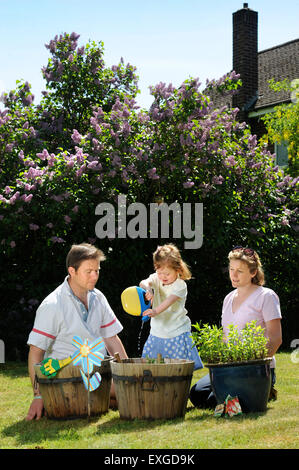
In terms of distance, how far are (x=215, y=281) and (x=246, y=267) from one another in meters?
5.09

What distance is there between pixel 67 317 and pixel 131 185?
14.6ft

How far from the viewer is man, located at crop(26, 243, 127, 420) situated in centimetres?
495

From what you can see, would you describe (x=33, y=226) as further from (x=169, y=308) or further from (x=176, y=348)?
(x=176, y=348)

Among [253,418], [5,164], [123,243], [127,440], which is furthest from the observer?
[5,164]

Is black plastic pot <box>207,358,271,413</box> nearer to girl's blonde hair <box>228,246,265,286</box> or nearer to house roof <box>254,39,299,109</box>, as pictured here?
girl's blonde hair <box>228,246,265,286</box>

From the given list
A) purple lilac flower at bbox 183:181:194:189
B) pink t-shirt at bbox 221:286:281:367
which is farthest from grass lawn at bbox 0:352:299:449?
purple lilac flower at bbox 183:181:194:189

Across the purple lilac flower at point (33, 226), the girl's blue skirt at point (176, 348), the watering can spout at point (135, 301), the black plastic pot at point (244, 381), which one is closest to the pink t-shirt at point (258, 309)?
the black plastic pot at point (244, 381)

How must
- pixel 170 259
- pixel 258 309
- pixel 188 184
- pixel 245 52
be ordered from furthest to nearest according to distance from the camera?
pixel 245 52
pixel 188 184
pixel 170 259
pixel 258 309

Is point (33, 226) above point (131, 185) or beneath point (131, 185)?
beneath

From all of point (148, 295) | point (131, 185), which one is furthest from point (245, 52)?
point (148, 295)

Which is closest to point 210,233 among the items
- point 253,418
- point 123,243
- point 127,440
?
point 123,243

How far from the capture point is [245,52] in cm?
2106
